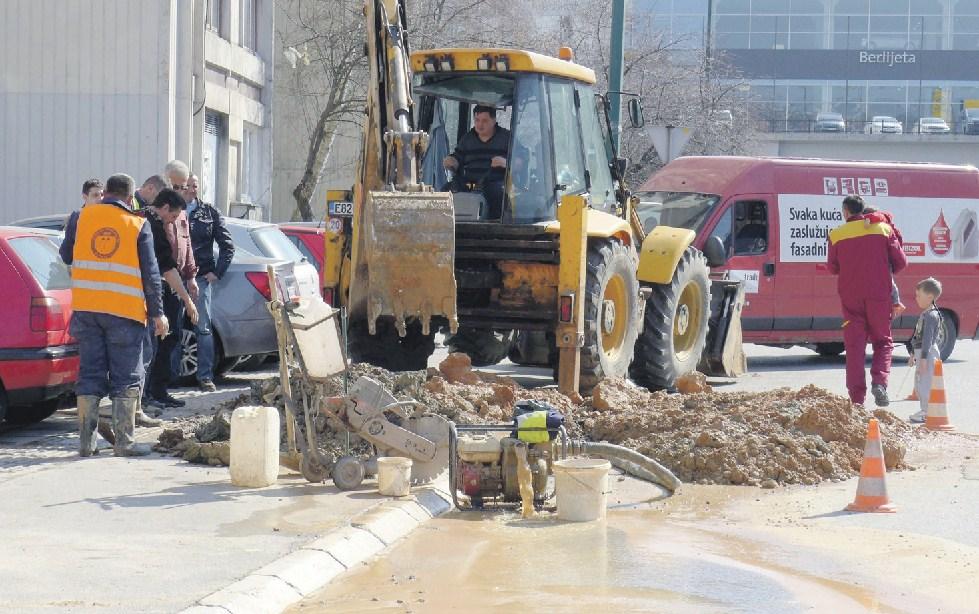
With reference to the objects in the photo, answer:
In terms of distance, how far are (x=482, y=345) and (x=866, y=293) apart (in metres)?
3.89

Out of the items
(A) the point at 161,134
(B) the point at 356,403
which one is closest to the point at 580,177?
(B) the point at 356,403

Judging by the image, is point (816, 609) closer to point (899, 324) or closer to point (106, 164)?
point (899, 324)

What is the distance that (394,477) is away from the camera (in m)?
8.41

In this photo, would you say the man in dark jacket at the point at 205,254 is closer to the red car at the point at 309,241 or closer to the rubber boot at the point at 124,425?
the rubber boot at the point at 124,425

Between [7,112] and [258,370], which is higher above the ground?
[7,112]

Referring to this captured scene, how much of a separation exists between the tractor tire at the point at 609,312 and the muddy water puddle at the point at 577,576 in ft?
15.5

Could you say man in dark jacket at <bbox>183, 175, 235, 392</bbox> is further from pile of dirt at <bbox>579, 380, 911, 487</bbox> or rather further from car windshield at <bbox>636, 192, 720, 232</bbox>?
car windshield at <bbox>636, 192, 720, 232</bbox>

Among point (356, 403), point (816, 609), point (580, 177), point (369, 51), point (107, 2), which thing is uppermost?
point (107, 2)

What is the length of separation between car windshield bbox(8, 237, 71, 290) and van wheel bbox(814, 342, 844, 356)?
11.8m

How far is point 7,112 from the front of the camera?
23266 millimetres

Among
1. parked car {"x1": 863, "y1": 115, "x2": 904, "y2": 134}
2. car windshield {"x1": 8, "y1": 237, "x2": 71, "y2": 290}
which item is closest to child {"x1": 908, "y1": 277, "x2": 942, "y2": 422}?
car windshield {"x1": 8, "y1": 237, "x2": 71, "y2": 290}

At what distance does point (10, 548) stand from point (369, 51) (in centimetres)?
670

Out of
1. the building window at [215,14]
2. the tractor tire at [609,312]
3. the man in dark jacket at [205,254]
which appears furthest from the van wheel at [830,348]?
the building window at [215,14]

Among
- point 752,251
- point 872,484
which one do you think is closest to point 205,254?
point 872,484
